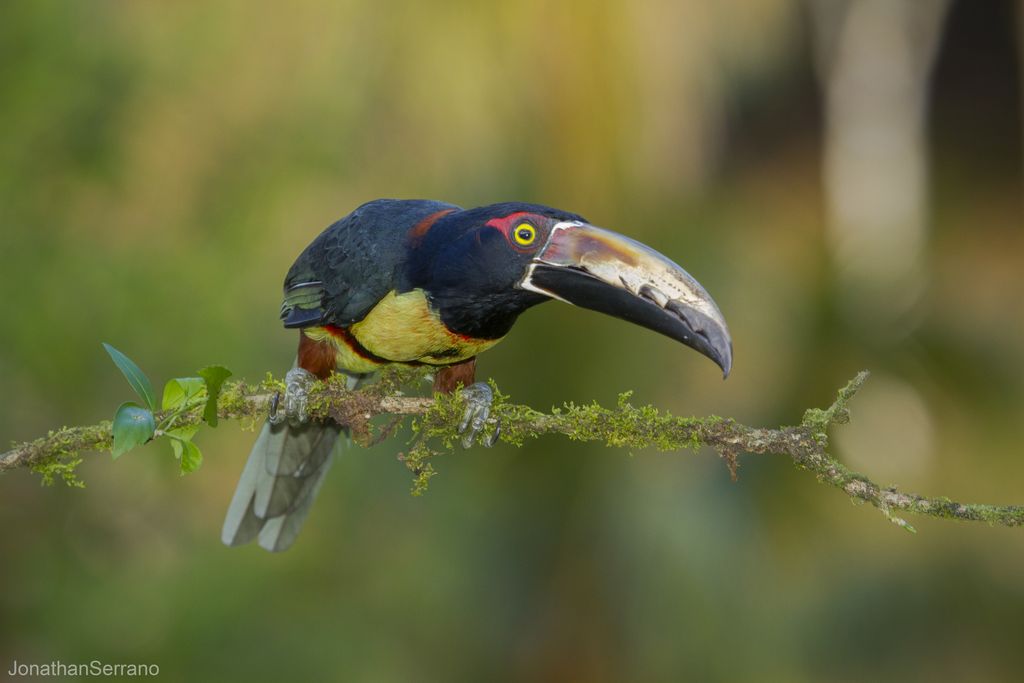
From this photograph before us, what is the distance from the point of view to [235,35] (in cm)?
1243

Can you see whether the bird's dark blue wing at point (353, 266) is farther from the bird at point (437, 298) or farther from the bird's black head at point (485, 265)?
the bird's black head at point (485, 265)

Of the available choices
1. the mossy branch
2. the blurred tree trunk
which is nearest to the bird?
the mossy branch

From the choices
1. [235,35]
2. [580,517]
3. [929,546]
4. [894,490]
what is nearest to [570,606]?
[580,517]

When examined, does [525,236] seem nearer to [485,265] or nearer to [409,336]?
[485,265]

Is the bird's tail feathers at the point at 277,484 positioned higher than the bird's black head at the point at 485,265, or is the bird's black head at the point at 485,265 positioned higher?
the bird's black head at the point at 485,265

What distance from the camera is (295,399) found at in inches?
228

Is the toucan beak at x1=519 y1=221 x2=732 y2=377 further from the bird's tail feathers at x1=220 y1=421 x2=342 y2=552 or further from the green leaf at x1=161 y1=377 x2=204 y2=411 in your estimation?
the bird's tail feathers at x1=220 y1=421 x2=342 y2=552

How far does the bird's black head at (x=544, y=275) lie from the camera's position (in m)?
4.88

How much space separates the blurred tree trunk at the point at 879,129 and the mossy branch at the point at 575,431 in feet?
25.3

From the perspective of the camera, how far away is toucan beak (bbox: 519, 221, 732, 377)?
4.84 m

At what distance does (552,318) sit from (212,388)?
6.26 m

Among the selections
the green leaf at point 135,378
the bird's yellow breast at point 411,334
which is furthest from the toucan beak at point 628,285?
the green leaf at point 135,378

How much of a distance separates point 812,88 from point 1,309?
871 centimetres

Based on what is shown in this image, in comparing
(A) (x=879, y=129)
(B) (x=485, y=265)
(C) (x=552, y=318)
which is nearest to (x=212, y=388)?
(B) (x=485, y=265)
